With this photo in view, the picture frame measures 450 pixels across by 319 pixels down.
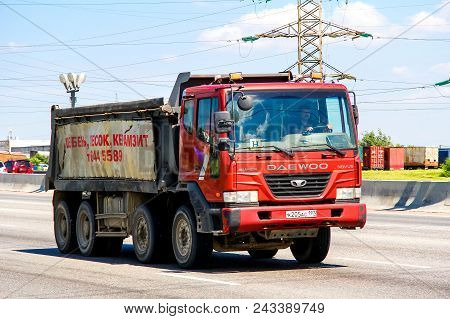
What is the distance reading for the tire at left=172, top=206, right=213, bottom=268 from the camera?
47.6 ft

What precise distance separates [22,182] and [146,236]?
40.3 m

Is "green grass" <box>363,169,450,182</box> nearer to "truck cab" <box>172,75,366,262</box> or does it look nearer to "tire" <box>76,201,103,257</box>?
"tire" <box>76,201,103,257</box>

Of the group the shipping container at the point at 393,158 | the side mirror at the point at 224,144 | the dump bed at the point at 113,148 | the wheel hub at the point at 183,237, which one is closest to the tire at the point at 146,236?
the dump bed at the point at 113,148

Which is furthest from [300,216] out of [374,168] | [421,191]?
[374,168]

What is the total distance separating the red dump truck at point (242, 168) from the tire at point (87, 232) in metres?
1.61

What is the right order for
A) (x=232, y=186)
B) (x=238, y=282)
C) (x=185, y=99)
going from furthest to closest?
(x=185, y=99), (x=232, y=186), (x=238, y=282)

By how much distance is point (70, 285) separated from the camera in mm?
12844

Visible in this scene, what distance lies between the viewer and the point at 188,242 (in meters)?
14.8

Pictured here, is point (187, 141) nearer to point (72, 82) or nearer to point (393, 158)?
point (72, 82)

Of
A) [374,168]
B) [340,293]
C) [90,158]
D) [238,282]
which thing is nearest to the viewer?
[340,293]

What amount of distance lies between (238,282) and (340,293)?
1.81m

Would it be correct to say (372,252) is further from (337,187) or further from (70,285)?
(70,285)

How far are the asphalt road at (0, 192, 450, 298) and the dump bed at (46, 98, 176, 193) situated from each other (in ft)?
4.54

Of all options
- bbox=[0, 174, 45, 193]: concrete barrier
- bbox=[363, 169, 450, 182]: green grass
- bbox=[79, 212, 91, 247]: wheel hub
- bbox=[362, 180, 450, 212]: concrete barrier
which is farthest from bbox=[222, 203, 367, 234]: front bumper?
bbox=[0, 174, 45, 193]: concrete barrier
